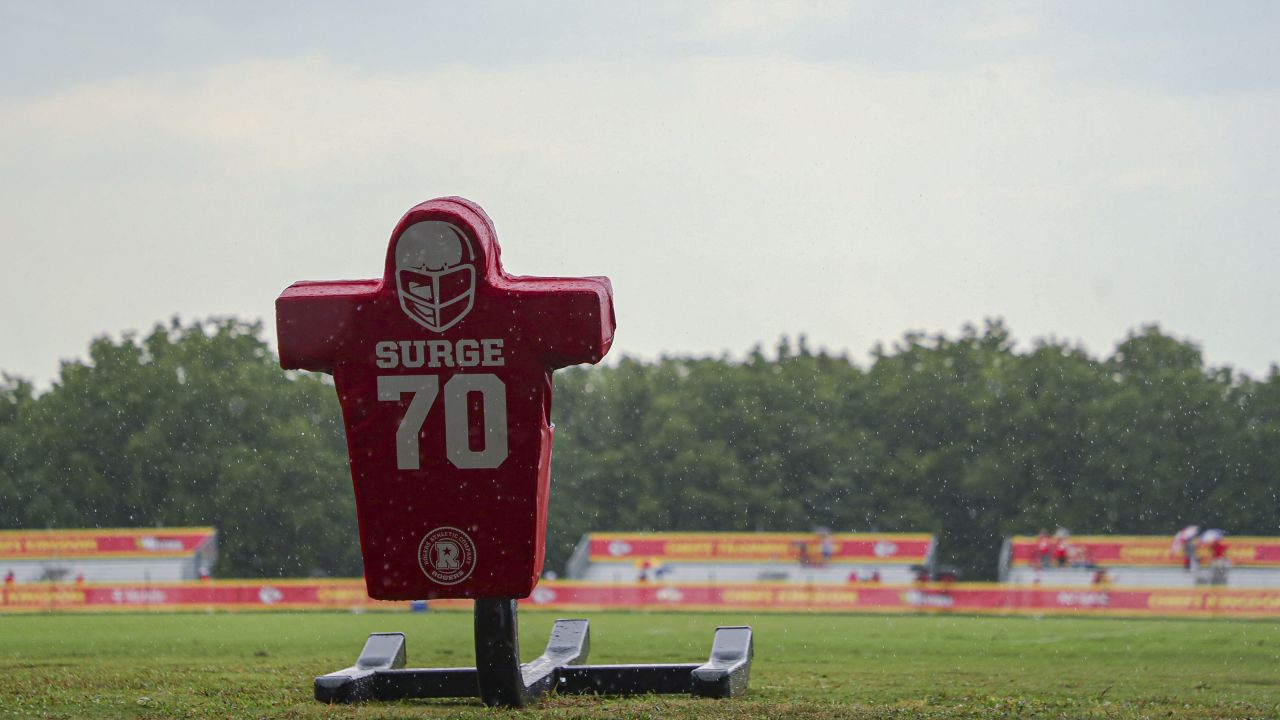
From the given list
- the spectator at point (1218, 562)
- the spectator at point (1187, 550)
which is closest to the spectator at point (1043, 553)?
the spectator at point (1187, 550)

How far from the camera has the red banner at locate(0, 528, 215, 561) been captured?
28297 millimetres

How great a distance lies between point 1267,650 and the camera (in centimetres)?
1580

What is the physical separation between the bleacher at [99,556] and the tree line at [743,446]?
13.7 m

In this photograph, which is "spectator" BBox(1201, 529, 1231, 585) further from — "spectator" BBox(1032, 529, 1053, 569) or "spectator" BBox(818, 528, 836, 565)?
"spectator" BBox(818, 528, 836, 565)

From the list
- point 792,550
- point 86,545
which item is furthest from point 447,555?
point 86,545

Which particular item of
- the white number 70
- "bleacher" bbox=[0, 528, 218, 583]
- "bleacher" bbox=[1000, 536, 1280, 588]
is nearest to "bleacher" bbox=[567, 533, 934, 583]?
"bleacher" bbox=[1000, 536, 1280, 588]

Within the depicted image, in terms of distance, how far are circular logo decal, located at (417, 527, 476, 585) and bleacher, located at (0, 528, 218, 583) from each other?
76.1 ft

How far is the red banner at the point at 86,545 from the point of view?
28.3 m

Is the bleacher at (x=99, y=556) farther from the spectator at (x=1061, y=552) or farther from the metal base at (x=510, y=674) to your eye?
the metal base at (x=510, y=674)

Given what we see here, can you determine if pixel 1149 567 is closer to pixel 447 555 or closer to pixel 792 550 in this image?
pixel 792 550

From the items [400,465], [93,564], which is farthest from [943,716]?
[93,564]

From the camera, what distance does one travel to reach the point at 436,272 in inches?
282

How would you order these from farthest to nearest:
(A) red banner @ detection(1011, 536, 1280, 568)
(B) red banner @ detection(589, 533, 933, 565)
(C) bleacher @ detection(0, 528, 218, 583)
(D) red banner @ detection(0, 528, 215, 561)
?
(B) red banner @ detection(589, 533, 933, 565) < (D) red banner @ detection(0, 528, 215, 561) < (C) bleacher @ detection(0, 528, 218, 583) < (A) red banner @ detection(1011, 536, 1280, 568)

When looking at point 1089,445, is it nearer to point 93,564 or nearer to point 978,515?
point 978,515
